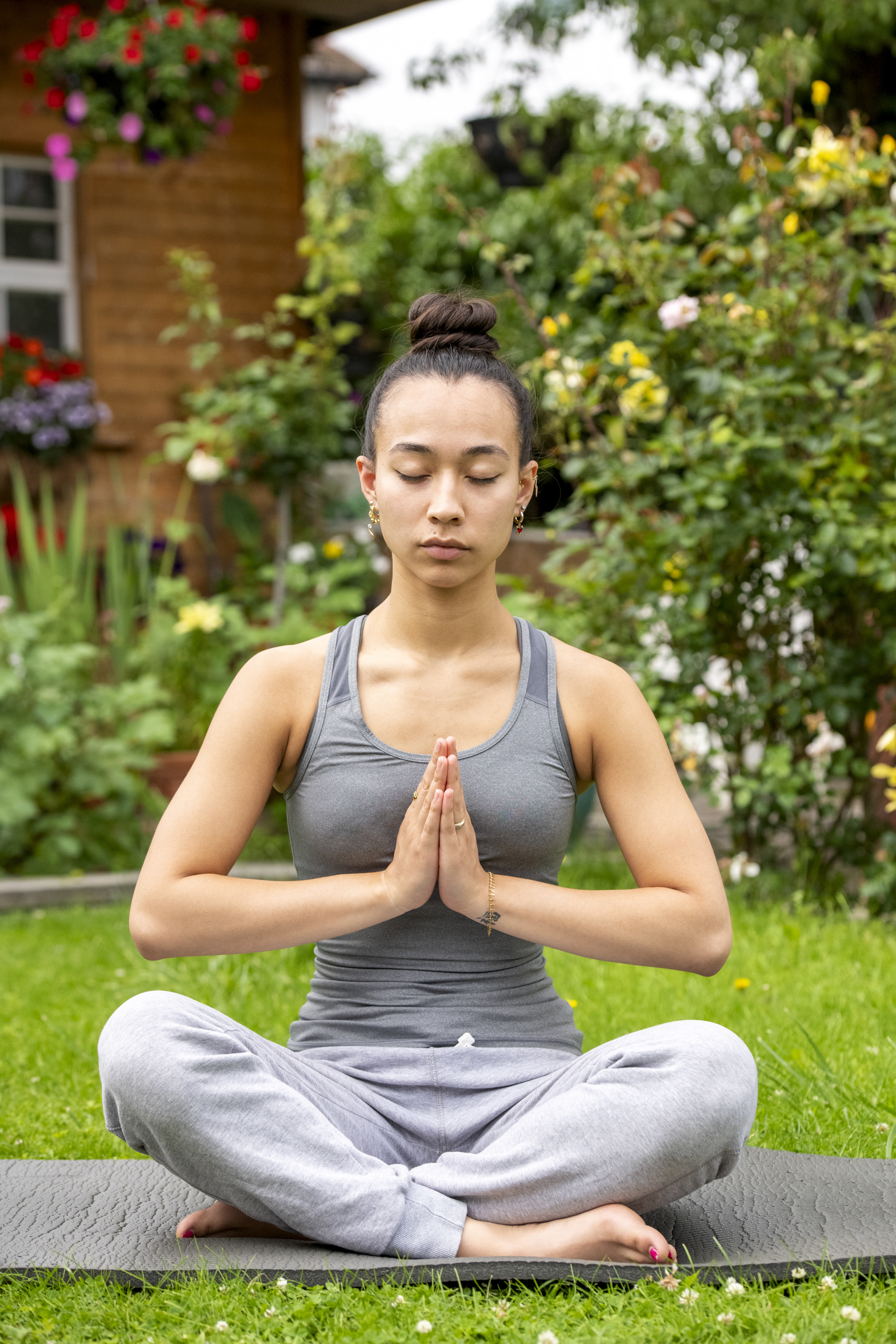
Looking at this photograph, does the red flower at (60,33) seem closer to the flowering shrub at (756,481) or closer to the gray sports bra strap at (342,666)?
the flowering shrub at (756,481)

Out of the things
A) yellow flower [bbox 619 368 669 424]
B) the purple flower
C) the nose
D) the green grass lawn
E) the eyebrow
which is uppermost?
the purple flower

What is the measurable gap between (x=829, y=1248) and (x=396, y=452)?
3.97ft

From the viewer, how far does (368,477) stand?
6.93 ft

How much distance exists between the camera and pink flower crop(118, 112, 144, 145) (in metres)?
6.00

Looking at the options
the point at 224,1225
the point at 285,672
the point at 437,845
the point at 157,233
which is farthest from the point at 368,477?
the point at 157,233

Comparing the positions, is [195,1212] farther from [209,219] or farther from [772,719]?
[209,219]

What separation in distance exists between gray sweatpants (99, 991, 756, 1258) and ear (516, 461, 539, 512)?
2.53 ft

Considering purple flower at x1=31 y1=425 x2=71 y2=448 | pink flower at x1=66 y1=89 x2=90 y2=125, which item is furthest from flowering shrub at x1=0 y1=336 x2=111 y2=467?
pink flower at x1=66 y1=89 x2=90 y2=125

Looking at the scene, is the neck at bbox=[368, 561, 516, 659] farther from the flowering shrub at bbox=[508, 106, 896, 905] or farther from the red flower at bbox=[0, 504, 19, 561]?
the red flower at bbox=[0, 504, 19, 561]

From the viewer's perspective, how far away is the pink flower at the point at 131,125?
236 inches

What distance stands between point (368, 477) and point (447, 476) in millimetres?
207

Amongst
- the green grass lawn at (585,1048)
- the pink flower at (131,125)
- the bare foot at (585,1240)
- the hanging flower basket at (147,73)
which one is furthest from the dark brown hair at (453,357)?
the pink flower at (131,125)

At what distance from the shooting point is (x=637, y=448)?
4.36 meters

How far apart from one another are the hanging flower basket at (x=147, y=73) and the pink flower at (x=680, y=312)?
2.90m
